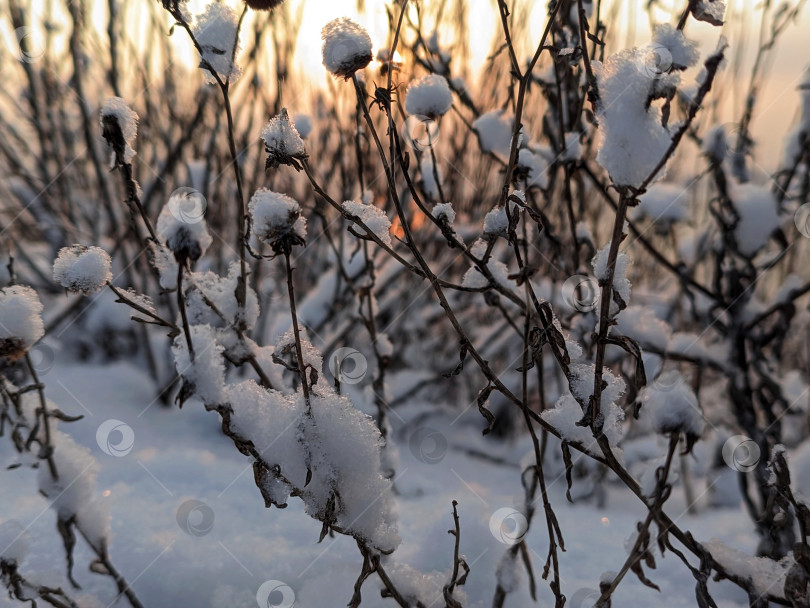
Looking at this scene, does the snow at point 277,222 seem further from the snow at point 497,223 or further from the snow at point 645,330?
the snow at point 645,330

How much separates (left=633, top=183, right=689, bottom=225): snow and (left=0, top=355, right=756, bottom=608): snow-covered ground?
0.82 metres

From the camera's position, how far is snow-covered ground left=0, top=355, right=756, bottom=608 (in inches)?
40.8

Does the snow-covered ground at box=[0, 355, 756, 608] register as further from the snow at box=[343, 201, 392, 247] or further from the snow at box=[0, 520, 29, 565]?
the snow at box=[343, 201, 392, 247]

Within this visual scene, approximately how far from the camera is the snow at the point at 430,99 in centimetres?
102

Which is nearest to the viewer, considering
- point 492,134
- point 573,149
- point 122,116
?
point 122,116

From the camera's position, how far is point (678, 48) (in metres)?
0.58

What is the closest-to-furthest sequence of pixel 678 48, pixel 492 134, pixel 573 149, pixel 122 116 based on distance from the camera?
1. pixel 678 48
2. pixel 122 116
3. pixel 573 149
4. pixel 492 134

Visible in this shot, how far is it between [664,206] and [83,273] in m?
1.40

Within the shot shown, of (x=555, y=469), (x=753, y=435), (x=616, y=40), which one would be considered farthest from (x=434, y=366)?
(x=753, y=435)

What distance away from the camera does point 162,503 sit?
1.28m

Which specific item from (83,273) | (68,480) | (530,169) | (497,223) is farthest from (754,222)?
(68,480)

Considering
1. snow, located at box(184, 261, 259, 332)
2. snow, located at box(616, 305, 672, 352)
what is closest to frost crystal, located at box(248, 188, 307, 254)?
snow, located at box(184, 261, 259, 332)

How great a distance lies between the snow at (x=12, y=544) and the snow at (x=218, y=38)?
0.75m

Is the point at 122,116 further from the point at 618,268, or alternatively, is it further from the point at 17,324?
the point at 618,268
